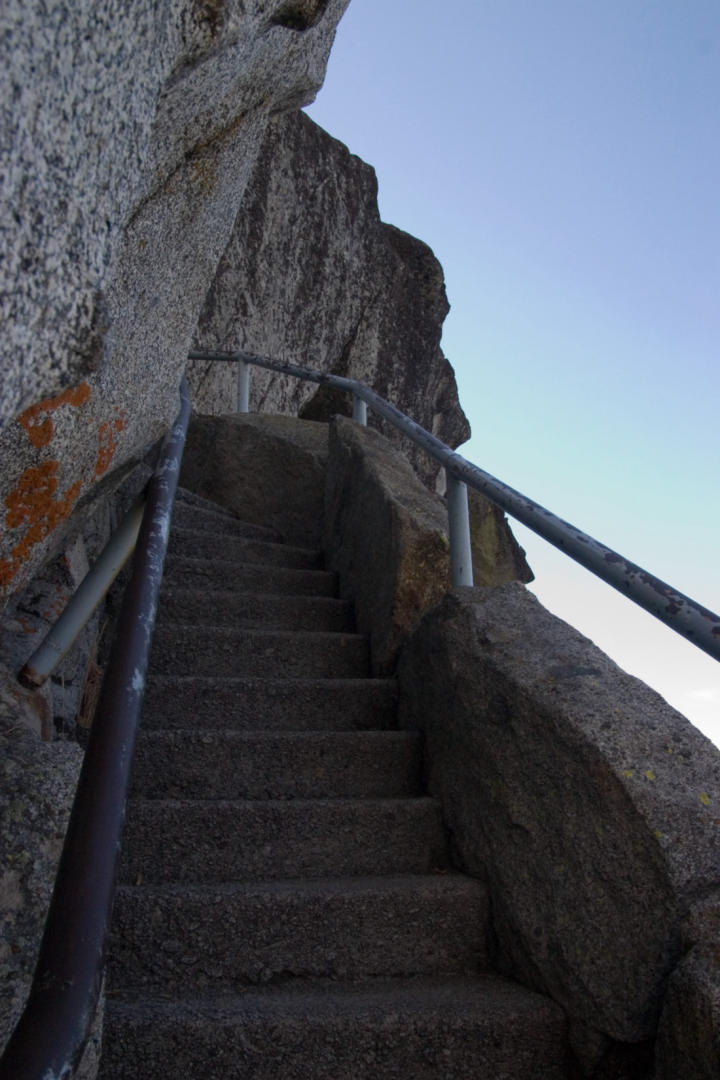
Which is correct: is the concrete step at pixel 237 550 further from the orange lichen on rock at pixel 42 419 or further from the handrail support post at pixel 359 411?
the orange lichen on rock at pixel 42 419

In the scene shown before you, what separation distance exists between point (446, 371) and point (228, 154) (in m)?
8.49

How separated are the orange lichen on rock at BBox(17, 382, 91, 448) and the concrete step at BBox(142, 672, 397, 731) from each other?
1.30 meters

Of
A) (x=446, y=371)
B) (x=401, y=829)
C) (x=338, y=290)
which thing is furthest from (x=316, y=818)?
(x=446, y=371)

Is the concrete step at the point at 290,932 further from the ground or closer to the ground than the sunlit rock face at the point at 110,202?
closer to the ground

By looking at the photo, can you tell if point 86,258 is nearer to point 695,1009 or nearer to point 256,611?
point 695,1009

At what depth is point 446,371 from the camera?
10727mm

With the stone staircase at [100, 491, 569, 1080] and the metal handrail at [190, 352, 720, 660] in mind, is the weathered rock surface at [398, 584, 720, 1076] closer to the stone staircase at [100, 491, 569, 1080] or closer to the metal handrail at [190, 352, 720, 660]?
the stone staircase at [100, 491, 569, 1080]

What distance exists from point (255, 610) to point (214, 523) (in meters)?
1.02

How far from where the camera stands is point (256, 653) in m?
3.17

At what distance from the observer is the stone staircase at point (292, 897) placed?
1711mm

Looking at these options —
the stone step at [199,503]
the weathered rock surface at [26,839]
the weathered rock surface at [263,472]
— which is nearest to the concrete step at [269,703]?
the weathered rock surface at [26,839]

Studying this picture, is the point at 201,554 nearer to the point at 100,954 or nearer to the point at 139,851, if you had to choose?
the point at 139,851

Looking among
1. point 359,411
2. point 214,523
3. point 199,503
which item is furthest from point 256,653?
point 359,411

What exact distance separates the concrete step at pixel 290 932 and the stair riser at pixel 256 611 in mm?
1446
